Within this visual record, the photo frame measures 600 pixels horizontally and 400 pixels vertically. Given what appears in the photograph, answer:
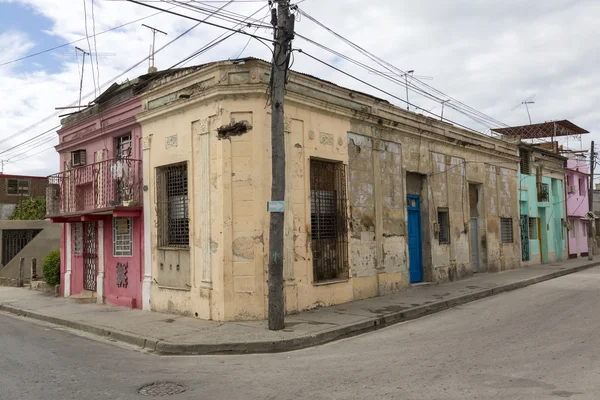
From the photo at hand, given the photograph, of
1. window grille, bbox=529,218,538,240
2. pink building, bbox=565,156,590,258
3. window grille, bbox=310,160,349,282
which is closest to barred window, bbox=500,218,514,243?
window grille, bbox=529,218,538,240

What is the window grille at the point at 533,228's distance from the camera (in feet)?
79.8

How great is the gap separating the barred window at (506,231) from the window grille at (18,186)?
3269 cm

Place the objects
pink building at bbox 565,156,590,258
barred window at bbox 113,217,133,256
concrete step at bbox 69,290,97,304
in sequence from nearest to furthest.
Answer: barred window at bbox 113,217,133,256 → concrete step at bbox 69,290,97,304 → pink building at bbox 565,156,590,258

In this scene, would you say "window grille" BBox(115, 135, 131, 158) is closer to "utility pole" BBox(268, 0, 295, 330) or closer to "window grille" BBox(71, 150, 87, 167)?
"window grille" BBox(71, 150, 87, 167)

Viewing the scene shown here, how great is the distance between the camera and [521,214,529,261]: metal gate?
902 inches

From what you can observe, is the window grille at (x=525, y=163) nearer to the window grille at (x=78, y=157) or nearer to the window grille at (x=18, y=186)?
the window grille at (x=78, y=157)

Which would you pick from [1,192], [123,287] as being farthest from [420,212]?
[1,192]

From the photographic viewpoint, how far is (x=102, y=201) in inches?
528

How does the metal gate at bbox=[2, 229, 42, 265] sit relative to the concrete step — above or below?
above

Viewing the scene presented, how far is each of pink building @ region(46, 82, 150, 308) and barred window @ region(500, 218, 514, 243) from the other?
1529cm

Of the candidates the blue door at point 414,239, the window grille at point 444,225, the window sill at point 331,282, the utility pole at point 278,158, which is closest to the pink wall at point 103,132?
the utility pole at point 278,158

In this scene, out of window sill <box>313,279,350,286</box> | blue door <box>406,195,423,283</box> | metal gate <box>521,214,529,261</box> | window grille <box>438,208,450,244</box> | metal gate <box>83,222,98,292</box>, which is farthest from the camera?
metal gate <box>521,214,529,261</box>

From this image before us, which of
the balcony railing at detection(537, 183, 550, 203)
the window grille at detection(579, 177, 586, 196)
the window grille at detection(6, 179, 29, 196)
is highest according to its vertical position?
the window grille at detection(6, 179, 29, 196)

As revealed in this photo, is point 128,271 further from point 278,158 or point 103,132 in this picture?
point 278,158
